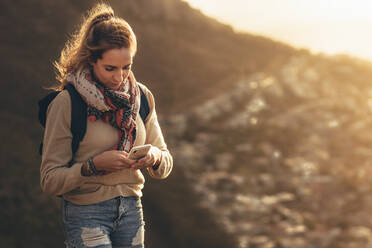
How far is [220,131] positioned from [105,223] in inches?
537

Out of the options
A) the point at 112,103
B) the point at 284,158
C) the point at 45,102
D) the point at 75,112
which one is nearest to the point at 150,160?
the point at 112,103

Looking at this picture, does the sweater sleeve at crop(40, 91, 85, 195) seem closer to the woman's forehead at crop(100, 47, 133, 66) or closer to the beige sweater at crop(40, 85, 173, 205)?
the beige sweater at crop(40, 85, 173, 205)

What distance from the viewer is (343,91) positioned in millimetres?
22688

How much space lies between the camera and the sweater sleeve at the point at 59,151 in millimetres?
2383

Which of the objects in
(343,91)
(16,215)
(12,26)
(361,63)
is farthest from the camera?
(361,63)

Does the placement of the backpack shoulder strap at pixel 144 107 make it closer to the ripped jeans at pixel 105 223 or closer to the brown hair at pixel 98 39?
the brown hair at pixel 98 39

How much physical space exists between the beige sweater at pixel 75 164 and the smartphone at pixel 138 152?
0.49 ft

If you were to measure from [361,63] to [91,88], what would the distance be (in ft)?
85.1

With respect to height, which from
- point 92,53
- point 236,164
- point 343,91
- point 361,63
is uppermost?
point 361,63

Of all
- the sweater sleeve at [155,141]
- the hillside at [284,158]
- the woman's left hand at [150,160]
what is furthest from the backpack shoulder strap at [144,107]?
the hillside at [284,158]

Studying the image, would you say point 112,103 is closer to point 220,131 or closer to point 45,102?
point 45,102

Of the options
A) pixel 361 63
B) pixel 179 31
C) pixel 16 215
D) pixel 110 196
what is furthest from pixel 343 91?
pixel 110 196

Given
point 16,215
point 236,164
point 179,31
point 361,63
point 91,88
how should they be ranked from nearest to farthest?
1. point 91,88
2. point 16,215
3. point 236,164
4. point 179,31
5. point 361,63

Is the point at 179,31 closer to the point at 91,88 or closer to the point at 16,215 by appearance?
the point at 16,215
